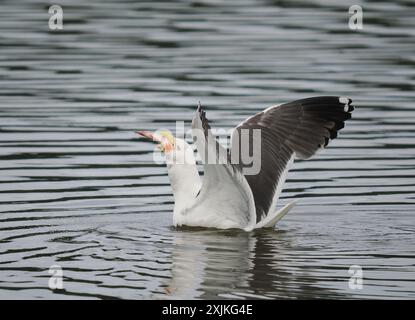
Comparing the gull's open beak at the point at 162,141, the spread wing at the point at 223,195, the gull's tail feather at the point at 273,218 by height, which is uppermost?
the gull's open beak at the point at 162,141

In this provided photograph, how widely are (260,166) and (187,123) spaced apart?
4.41 meters

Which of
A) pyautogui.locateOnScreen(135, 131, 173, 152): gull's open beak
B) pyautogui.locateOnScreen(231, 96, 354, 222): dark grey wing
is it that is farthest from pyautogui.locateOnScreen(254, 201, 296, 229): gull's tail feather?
pyautogui.locateOnScreen(135, 131, 173, 152): gull's open beak

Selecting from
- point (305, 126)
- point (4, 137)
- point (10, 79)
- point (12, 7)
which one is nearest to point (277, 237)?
point (305, 126)

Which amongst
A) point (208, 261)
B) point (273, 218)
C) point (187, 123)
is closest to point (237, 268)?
point (208, 261)

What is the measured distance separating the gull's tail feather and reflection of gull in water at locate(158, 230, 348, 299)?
88 millimetres

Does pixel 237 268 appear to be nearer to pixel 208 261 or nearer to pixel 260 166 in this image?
pixel 208 261

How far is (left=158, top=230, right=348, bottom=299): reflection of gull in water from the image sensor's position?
9328 mm

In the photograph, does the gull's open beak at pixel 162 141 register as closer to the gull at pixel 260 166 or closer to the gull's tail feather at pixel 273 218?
the gull at pixel 260 166

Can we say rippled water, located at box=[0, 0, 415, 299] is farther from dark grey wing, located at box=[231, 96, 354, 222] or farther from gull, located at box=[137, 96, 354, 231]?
dark grey wing, located at box=[231, 96, 354, 222]

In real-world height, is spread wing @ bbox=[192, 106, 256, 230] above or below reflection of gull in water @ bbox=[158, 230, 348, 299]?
above

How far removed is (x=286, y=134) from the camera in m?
11.9

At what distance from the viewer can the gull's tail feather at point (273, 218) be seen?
36.4 feet

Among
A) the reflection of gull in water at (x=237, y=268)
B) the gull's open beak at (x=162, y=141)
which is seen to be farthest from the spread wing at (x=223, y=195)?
the gull's open beak at (x=162, y=141)

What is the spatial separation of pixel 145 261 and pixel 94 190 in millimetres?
3078
